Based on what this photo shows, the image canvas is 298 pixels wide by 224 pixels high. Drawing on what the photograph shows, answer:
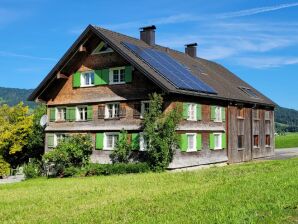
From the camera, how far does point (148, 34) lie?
3562 cm

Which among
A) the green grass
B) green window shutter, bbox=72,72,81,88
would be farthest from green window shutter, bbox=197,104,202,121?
the green grass

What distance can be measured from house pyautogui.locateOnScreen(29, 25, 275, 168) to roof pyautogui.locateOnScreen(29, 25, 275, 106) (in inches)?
2.8

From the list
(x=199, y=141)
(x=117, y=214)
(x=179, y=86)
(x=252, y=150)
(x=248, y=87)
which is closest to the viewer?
(x=117, y=214)

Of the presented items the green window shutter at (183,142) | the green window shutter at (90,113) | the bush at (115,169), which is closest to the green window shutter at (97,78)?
the green window shutter at (90,113)

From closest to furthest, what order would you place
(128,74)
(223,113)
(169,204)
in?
(169,204) → (128,74) → (223,113)

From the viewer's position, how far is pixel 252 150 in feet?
126

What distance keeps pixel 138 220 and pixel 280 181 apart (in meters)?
7.05

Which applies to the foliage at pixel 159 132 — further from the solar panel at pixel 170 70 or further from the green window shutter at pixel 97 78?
the green window shutter at pixel 97 78

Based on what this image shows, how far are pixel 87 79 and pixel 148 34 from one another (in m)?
6.70

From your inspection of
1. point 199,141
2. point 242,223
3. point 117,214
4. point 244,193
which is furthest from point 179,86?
point 242,223

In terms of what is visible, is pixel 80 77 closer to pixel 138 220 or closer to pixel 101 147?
pixel 101 147

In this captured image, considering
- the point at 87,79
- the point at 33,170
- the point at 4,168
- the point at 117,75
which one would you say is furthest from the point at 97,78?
the point at 4,168

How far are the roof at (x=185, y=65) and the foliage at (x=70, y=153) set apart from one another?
5.87 meters

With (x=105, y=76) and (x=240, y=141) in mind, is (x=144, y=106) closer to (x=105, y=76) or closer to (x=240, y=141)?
(x=105, y=76)
